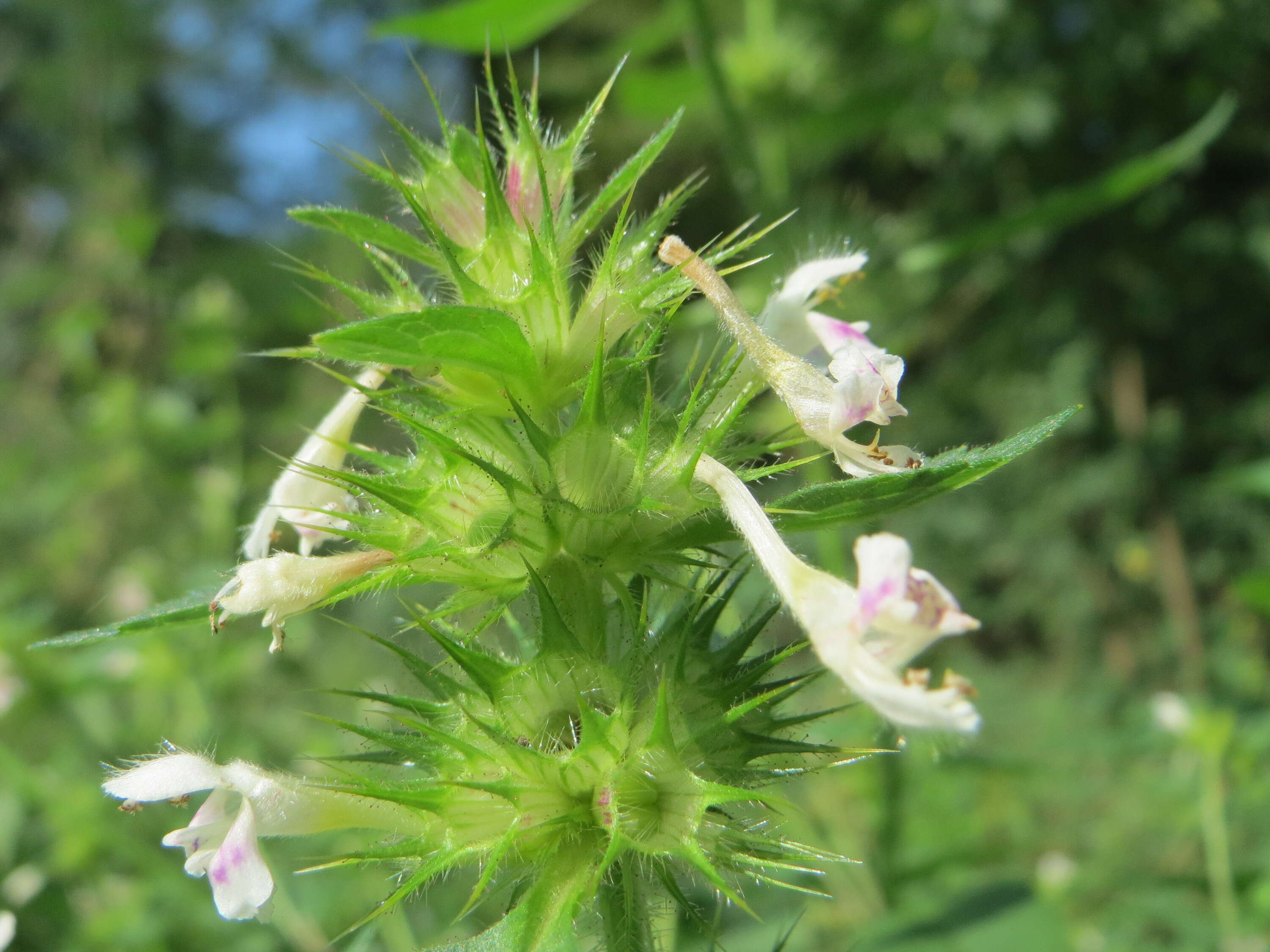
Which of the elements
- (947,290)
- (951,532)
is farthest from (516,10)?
(951,532)

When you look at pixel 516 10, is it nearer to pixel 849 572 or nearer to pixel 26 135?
pixel 849 572

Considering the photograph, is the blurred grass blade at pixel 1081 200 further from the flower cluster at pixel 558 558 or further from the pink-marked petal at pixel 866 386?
the pink-marked petal at pixel 866 386

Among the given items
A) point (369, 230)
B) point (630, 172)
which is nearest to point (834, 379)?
point (630, 172)

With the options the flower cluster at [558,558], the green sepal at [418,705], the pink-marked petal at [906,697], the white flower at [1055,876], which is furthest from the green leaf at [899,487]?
the white flower at [1055,876]

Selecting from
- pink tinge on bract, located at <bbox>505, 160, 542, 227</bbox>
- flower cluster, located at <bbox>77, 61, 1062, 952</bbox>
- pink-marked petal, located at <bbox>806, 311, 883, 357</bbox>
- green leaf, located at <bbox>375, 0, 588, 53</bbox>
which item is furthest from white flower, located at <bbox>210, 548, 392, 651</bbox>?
green leaf, located at <bbox>375, 0, 588, 53</bbox>

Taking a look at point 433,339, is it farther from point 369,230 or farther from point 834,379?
point 834,379

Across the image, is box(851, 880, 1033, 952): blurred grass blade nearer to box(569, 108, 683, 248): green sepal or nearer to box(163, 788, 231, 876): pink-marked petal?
box(163, 788, 231, 876): pink-marked petal

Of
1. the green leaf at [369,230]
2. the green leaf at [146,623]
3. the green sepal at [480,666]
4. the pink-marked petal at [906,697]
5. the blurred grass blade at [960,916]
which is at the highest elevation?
the green leaf at [369,230]
